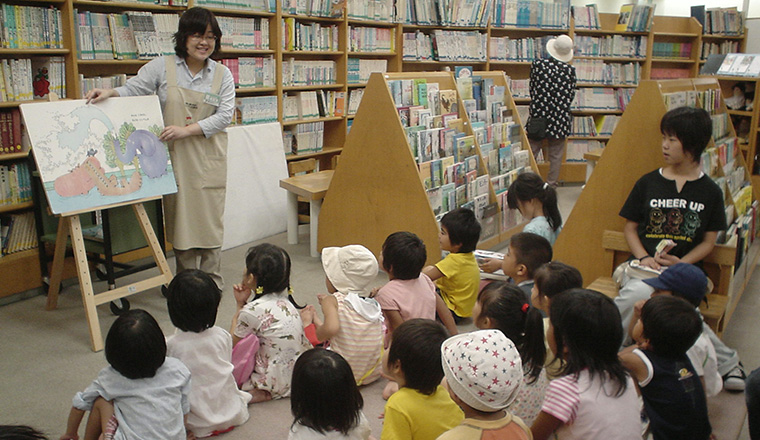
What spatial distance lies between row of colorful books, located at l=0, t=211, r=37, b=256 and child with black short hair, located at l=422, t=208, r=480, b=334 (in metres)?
2.58

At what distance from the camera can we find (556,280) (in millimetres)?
2557

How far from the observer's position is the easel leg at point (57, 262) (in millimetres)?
3555

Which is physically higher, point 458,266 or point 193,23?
point 193,23

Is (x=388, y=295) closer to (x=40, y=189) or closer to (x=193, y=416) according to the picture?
(x=193, y=416)

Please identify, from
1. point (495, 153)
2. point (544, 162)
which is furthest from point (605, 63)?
point (495, 153)

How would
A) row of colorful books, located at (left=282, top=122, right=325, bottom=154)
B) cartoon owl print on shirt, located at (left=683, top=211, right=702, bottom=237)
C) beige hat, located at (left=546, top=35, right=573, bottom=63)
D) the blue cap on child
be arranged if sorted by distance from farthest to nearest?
1. beige hat, located at (left=546, top=35, right=573, bottom=63)
2. row of colorful books, located at (left=282, top=122, right=325, bottom=154)
3. cartoon owl print on shirt, located at (left=683, top=211, right=702, bottom=237)
4. the blue cap on child

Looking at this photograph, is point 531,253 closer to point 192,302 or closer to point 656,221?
point 656,221

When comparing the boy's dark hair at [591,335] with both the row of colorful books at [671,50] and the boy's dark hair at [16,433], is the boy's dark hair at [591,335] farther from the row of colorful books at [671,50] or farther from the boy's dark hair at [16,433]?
the row of colorful books at [671,50]

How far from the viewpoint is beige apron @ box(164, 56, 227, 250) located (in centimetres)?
383

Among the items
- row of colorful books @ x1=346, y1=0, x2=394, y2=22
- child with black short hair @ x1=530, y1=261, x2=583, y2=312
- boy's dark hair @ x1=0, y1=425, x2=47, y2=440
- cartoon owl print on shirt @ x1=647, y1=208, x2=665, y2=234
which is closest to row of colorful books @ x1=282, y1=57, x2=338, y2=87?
row of colorful books @ x1=346, y1=0, x2=394, y2=22

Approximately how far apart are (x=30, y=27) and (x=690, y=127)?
383cm

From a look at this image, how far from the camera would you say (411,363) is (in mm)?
1930

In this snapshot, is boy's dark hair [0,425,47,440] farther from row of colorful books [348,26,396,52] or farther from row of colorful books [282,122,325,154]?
row of colorful books [348,26,396,52]

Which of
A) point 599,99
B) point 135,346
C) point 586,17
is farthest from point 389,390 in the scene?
point 586,17
